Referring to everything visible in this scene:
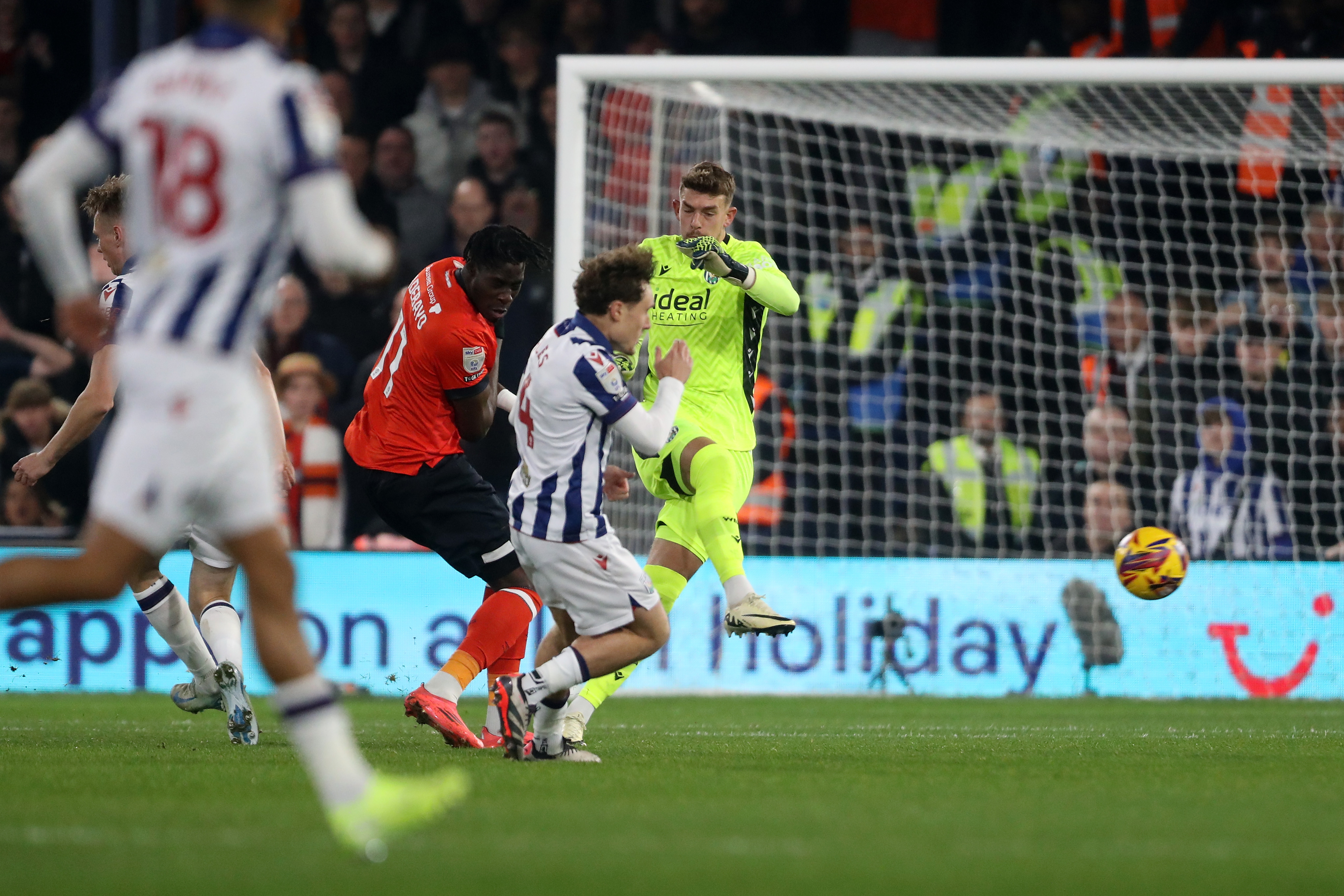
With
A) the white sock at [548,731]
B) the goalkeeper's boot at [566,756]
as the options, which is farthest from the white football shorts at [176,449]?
the goalkeeper's boot at [566,756]

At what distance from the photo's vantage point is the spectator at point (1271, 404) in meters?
11.8

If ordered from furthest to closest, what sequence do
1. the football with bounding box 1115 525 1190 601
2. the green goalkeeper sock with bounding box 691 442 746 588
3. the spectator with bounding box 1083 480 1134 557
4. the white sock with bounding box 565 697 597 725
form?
the spectator with bounding box 1083 480 1134 557
the football with bounding box 1115 525 1190 601
the green goalkeeper sock with bounding box 691 442 746 588
the white sock with bounding box 565 697 597 725

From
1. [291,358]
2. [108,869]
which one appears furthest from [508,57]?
[108,869]

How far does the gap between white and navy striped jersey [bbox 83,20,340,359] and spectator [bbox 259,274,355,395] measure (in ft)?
26.6

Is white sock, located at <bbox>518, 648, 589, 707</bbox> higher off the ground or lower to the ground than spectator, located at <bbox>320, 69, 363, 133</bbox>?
lower

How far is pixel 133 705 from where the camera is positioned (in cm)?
946

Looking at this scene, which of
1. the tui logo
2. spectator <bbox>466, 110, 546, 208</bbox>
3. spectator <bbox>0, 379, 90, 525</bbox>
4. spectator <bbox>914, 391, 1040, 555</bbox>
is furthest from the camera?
spectator <bbox>466, 110, 546, 208</bbox>

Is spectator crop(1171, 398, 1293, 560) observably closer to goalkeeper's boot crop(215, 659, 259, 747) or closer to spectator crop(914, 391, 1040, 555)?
spectator crop(914, 391, 1040, 555)

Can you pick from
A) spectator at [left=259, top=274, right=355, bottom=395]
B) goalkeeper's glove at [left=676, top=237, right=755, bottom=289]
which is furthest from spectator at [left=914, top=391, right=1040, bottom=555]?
goalkeeper's glove at [left=676, top=237, right=755, bottom=289]

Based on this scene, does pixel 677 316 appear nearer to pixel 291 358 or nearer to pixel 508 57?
pixel 291 358

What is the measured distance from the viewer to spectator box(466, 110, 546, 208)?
12727 mm

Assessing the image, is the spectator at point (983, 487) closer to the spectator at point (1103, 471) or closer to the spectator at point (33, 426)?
the spectator at point (1103, 471)

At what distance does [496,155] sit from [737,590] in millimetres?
6825

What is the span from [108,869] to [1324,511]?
10404 mm
